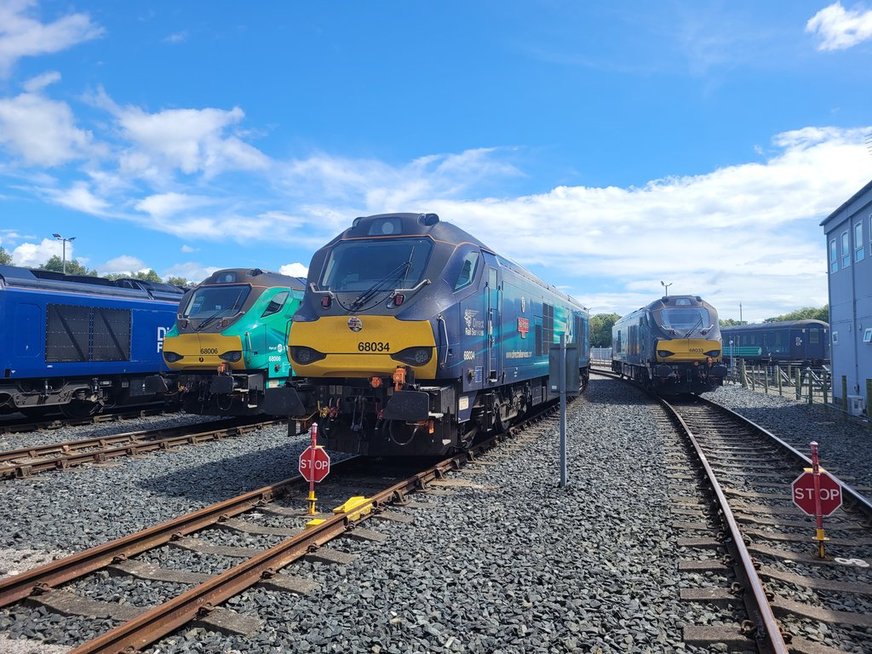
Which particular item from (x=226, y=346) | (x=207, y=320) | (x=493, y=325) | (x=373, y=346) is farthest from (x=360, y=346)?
(x=207, y=320)

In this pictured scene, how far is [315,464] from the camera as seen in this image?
696cm

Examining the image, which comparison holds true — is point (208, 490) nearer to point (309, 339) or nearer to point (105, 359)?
point (309, 339)

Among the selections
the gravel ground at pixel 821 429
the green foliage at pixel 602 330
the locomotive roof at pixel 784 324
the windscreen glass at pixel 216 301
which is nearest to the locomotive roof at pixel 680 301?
the gravel ground at pixel 821 429

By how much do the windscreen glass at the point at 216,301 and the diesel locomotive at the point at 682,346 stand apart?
13113mm

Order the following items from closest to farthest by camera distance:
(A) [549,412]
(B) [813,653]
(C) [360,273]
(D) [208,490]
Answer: (B) [813,653]
(D) [208,490]
(C) [360,273]
(A) [549,412]

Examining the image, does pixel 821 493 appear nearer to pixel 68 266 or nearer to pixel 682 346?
pixel 682 346

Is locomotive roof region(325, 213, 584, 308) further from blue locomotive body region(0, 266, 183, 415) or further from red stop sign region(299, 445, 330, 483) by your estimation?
blue locomotive body region(0, 266, 183, 415)

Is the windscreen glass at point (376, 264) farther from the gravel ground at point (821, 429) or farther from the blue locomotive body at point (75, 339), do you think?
the blue locomotive body at point (75, 339)

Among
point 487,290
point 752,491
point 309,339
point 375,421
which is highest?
point 487,290

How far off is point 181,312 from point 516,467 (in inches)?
327

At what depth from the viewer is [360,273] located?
27.9ft

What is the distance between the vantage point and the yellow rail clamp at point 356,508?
623 cm

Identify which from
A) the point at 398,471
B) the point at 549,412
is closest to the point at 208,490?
the point at 398,471

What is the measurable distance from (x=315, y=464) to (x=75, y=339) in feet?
32.3
